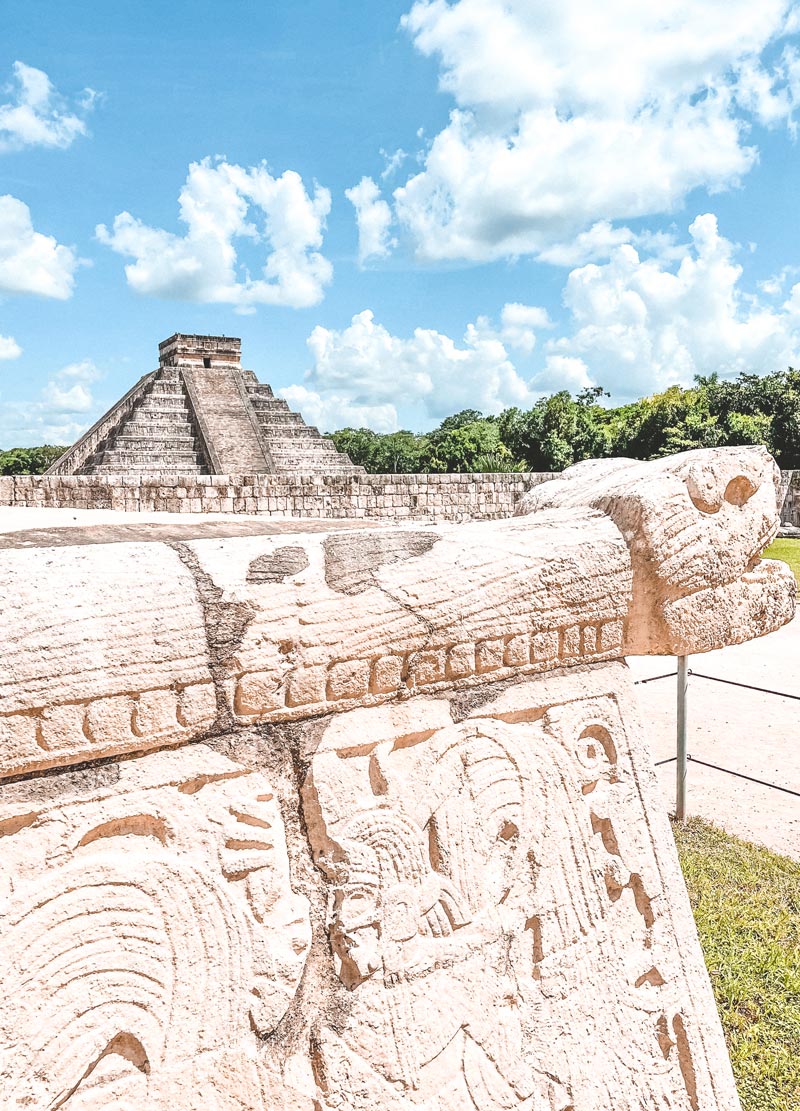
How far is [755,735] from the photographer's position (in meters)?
5.05

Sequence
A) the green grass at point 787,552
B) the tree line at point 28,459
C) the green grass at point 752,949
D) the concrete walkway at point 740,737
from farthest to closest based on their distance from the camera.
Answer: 1. the tree line at point 28,459
2. the green grass at point 787,552
3. the concrete walkway at point 740,737
4. the green grass at point 752,949

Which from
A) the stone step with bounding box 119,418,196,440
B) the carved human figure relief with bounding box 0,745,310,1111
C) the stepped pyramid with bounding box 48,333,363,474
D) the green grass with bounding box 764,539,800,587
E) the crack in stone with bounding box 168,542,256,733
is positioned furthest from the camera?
the stone step with bounding box 119,418,196,440

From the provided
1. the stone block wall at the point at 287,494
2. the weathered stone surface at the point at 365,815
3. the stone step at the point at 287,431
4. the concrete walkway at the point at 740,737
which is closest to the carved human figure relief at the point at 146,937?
the weathered stone surface at the point at 365,815

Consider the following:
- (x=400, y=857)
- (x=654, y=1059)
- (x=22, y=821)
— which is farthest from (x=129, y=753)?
(x=654, y=1059)

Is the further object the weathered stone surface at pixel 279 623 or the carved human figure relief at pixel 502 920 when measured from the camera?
the carved human figure relief at pixel 502 920

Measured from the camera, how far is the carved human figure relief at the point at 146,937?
0.99 metres

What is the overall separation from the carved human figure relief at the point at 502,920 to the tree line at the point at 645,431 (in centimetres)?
1798

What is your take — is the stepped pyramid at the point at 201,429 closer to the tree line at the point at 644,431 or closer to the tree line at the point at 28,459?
the tree line at the point at 644,431

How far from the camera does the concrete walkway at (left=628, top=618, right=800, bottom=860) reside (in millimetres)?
4074

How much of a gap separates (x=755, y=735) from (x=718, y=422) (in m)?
17.3

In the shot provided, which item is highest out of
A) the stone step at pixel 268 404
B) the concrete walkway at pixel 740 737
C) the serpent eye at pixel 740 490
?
the stone step at pixel 268 404

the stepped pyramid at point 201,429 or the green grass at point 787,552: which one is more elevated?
the stepped pyramid at point 201,429

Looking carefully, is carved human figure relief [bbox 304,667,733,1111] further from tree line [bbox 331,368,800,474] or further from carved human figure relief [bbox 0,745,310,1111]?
tree line [bbox 331,368,800,474]

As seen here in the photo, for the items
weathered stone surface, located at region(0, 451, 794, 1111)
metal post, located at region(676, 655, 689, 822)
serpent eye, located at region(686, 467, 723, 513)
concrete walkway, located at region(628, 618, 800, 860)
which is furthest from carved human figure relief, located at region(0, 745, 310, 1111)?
metal post, located at region(676, 655, 689, 822)
